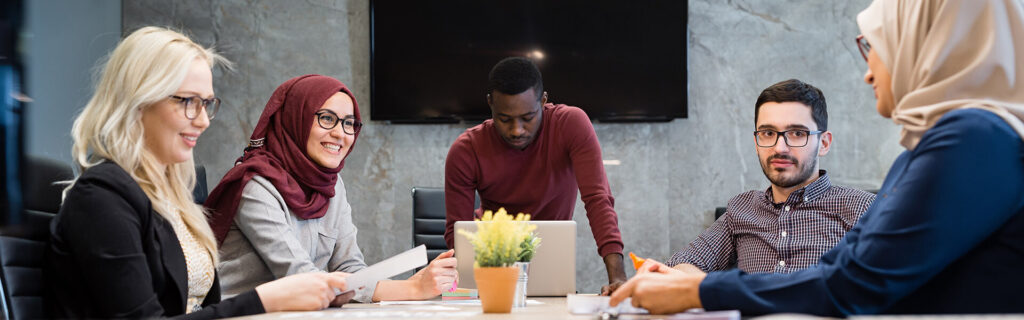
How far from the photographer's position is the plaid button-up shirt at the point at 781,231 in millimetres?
2510

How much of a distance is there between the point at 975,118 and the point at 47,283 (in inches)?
65.0

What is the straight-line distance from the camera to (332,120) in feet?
7.95

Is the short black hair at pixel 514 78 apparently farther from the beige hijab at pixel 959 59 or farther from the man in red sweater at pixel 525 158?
the beige hijab at pixel 959 59

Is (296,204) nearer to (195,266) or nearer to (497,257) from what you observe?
(195,266)

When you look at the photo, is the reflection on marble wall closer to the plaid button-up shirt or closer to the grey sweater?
the plaid button-up shirt

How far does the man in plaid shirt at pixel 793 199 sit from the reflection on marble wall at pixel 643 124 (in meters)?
2.20

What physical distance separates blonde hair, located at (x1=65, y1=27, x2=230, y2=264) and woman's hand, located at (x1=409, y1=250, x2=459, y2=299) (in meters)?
0.69

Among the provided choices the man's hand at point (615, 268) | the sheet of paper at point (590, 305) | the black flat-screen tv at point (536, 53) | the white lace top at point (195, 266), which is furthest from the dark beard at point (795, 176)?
the black flat-screen tv at point (536, 53)

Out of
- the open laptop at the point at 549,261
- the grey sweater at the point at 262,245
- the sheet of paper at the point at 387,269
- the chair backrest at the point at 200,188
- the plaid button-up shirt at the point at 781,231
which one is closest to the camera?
the sheet of paper at the point at 387,269

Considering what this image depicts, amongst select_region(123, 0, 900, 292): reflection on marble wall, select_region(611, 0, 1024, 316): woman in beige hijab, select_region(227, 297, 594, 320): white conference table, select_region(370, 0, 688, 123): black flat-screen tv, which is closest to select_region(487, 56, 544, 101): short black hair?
select_region(227, 297, 594, 320): white conference table

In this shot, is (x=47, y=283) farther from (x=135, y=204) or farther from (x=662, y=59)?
(x=662, y=59)

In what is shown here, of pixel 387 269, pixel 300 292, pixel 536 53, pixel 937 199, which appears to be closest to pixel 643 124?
pixel 536 53

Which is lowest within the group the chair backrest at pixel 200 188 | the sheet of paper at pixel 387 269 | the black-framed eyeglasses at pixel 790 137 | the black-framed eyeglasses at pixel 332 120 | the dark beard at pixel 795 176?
the sheet of paper at pixel 387 269

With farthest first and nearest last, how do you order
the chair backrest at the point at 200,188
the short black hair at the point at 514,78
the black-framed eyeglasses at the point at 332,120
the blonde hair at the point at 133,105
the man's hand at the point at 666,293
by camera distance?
the chair backrest at the point at 200,188
the short black hair at the point at 514,78
the black-framed eyeglasses at the point at 332,120
the blonde hair at the point at 133,105
the man's hand at the point at 666,293
